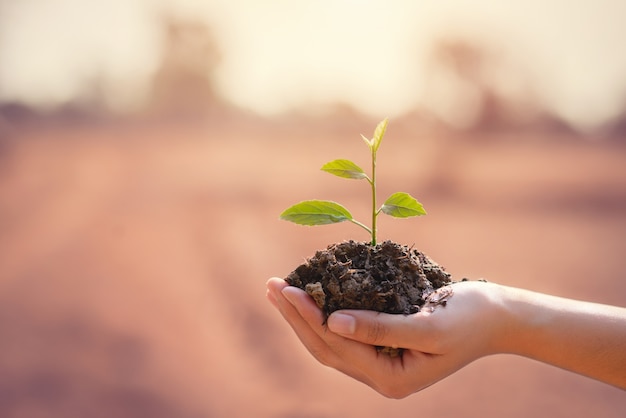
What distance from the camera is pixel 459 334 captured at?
975 mm

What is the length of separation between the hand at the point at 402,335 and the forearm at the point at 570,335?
0.04 metres

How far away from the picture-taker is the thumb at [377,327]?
904 millimetres

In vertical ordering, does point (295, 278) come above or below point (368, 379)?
above

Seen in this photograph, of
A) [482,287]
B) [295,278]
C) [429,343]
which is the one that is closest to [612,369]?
[482,287]

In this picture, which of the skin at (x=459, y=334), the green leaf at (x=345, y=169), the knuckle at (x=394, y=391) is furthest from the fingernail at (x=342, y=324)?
the green leaf at (x=345, y=169)

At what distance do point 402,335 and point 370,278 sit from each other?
0.12 m

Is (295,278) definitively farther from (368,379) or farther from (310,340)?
(368,379)

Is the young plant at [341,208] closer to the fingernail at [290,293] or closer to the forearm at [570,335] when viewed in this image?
the fingernail at [290,293]

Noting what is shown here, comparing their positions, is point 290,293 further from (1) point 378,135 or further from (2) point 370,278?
(1) point 378,135

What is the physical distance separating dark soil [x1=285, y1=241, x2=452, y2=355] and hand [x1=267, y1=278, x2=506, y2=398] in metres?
0.03

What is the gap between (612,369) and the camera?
107cm

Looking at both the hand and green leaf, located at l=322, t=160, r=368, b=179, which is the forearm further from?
green leaf, located at l=322, t=160, r=368, b=179

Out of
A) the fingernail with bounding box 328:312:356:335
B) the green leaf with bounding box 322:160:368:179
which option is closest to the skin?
the fingernail with bounding box 328:312:356:335

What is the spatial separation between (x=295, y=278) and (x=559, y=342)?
0.58 m
